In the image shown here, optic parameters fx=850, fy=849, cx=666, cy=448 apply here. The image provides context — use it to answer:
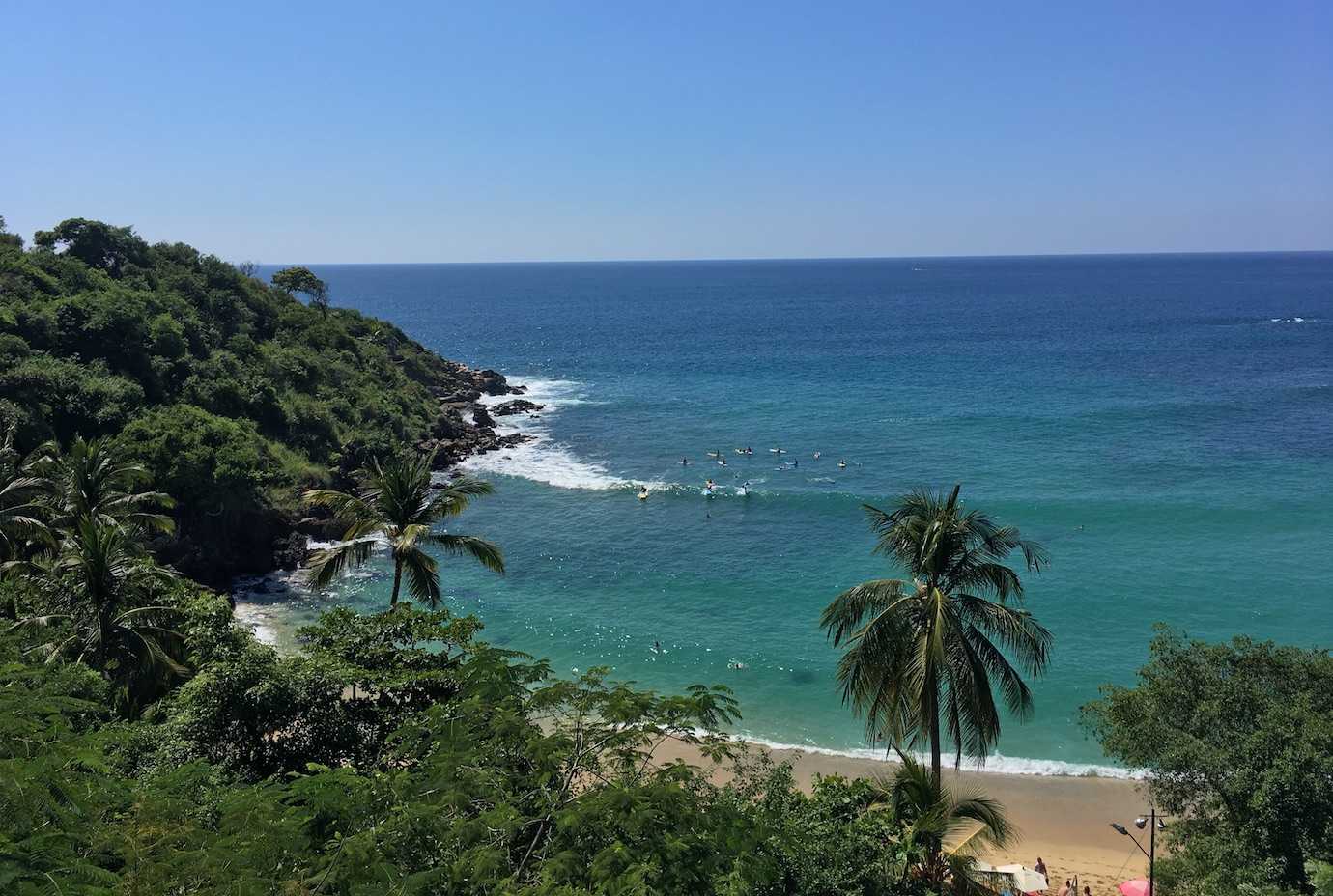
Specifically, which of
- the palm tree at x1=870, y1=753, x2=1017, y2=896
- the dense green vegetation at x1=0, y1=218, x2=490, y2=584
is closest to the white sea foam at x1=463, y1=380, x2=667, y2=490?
the dense green vegetation at x1=0, y1=218, x2=490, y2=584

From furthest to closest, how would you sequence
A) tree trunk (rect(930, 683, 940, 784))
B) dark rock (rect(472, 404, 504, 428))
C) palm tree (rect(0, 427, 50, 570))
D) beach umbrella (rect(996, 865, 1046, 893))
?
dark rock (rect(472, 404, 504, 428)), palm tree (rect(0, 427, 50, 570)), beach umbrella (rect(996, 865, 1046, 893)), tree trunk (rect(930, 683, 940, 784))

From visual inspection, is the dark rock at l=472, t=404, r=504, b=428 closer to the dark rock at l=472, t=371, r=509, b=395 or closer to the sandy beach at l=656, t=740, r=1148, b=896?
the dark rock at l=472, t=371, r=509, b=395

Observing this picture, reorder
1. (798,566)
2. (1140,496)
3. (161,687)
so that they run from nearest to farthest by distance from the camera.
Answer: (161,687), (798,566), (1140,496)

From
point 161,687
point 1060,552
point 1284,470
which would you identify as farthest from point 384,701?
point 1284,470

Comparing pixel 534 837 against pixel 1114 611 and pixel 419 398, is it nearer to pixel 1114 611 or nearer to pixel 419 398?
pixel 1114 611

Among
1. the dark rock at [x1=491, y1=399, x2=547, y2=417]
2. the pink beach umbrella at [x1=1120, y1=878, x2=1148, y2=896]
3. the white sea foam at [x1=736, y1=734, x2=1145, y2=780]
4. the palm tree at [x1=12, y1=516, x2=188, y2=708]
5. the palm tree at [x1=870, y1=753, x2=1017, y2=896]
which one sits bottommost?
the white sea foam at [x1=736, y1=734, x2=1145, y2=780]

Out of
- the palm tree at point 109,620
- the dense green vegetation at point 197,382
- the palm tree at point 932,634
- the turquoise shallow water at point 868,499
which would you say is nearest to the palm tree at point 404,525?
the palm tree at point 109,620
